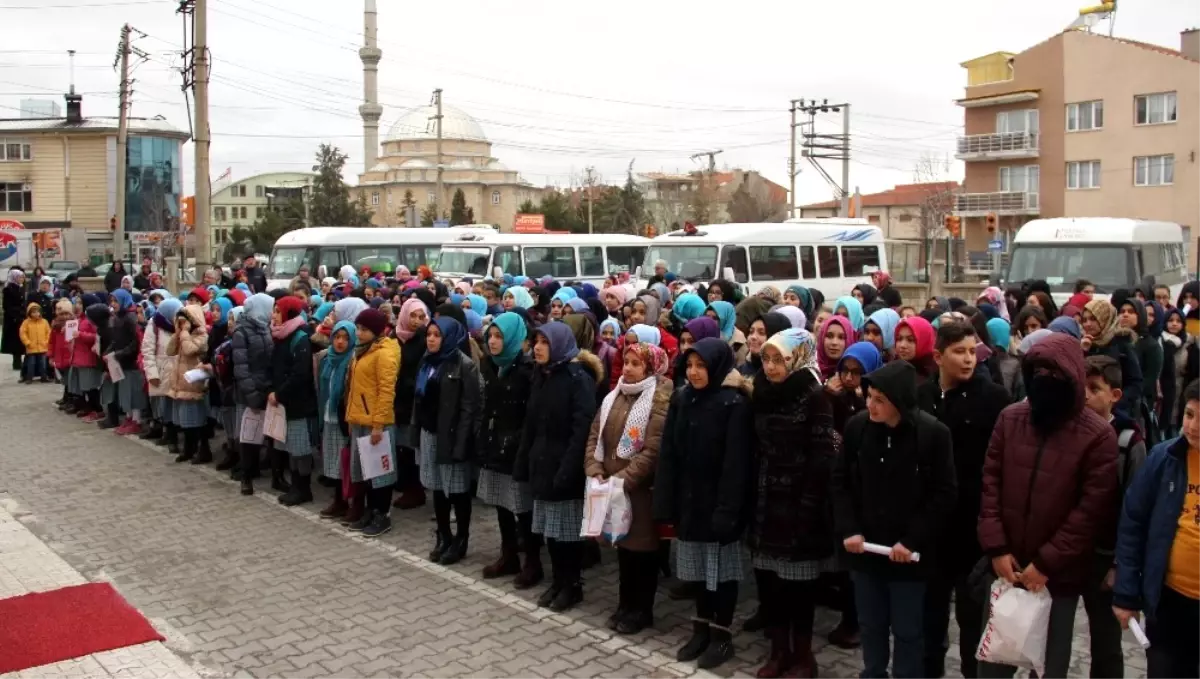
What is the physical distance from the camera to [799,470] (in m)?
5.22

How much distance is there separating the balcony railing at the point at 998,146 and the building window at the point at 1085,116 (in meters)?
1.99

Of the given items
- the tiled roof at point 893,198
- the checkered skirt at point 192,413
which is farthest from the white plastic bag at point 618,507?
the tiled roof at point 893,198

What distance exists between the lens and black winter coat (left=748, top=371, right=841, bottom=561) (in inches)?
205

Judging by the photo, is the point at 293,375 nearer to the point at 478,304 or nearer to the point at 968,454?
the point at 478,304

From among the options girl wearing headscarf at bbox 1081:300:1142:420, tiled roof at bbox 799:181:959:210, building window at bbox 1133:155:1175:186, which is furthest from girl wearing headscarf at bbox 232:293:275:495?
tiled roof at bbox 799:181:959:210

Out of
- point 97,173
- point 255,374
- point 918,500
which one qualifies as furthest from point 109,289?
point 97,173

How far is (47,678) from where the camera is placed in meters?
5.60

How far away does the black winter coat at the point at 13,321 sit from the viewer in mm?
19344

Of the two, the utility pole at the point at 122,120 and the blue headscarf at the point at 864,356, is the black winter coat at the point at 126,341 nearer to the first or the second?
the blue headscarf at the point at 864,356

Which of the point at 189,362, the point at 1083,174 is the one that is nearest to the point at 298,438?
the point at 189,362

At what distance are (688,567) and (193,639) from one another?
322 centimetres

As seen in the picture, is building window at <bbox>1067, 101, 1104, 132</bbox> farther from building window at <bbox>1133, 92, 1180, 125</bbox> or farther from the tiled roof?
the tiled roof

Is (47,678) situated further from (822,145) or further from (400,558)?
(822,145)

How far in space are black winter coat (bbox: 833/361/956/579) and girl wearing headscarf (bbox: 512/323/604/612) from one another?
2.09 meters
